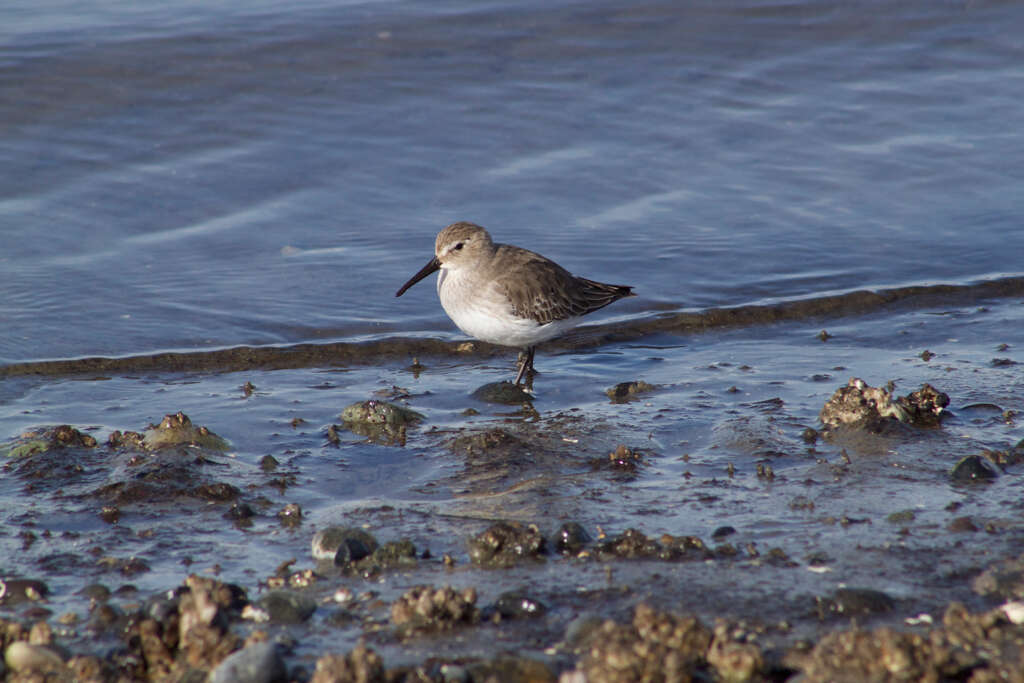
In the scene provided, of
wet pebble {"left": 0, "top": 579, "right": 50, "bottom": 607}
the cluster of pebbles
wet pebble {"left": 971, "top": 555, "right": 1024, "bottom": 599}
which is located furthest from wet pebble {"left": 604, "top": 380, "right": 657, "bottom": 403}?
wet pebble {"left": 0, "top": 579, "right": 50, "bottom": 607}

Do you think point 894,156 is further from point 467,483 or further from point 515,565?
point 515,565

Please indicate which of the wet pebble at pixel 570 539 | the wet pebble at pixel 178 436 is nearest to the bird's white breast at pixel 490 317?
the wet pebble at pixel 178 436

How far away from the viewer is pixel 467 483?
552 cm

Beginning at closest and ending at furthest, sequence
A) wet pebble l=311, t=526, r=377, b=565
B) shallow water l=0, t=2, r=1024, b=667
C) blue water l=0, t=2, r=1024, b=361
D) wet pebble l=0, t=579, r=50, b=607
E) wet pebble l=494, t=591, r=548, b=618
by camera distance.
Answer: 1. wet pebble l=494, t=591, r=548, b=618
2. wet pebble l=0, t=579, r=50, b=607
3. wet pebble l=311, t=526, r=377, b=565
4. shallow water l=0, t=2, r=1024, b=667
5. blue water l=0, t=2, r=1024, b=361

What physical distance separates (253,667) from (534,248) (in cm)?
620

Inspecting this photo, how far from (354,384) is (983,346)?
4167 millimetres

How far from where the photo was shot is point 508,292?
7.45 m

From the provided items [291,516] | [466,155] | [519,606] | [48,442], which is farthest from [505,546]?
[466,155]

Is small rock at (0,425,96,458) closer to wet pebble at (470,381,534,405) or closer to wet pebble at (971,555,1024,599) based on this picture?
wet pebble at (470,381,534,405)

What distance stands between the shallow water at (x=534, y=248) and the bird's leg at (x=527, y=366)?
6.4 inches

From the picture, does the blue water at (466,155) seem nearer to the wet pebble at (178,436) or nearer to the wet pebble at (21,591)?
the wet pebble at (178,436)

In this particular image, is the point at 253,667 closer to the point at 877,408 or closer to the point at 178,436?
the point at 178,436

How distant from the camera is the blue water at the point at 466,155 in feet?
28.8

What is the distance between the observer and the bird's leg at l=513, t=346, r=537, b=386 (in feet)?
24.2
